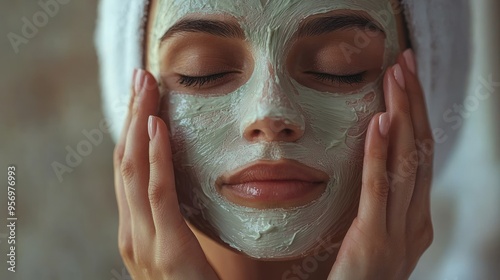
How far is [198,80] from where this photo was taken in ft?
Answer: 2.22

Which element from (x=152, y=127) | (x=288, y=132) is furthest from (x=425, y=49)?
(x=152, y=127)

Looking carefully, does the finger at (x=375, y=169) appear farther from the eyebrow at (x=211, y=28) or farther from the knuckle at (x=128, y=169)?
the knuckle at (x=128, y=169)

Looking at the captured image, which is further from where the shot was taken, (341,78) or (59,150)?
(59,150)

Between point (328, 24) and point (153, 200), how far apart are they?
310 mm

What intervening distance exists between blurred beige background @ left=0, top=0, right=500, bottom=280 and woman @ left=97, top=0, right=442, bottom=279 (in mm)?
259

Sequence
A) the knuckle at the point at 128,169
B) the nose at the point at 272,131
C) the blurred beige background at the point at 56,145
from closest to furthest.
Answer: the nose at the point at 272,131 → the knuckle at the point at 128,169 → the blurred beige background at the point at 56,145

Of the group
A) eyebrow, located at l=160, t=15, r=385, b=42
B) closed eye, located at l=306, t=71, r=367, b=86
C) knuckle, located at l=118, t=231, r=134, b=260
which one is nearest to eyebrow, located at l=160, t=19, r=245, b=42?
Answer: eyebrow, located at l=160, t=15, r=385, b=42

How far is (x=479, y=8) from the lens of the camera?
0.93 metres

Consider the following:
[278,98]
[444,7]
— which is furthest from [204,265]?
[444,7]

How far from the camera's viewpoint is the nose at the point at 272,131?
61 centimetres

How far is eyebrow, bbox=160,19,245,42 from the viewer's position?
0.65 m

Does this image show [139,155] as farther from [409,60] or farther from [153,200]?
[409,60]

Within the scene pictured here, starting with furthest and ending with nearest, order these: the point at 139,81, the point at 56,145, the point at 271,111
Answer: the point at 56,145 < the point at 139,81 < the point at 271,111

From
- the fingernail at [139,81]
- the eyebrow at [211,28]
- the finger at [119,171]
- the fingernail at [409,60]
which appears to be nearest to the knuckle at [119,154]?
the finger at [119,171]
